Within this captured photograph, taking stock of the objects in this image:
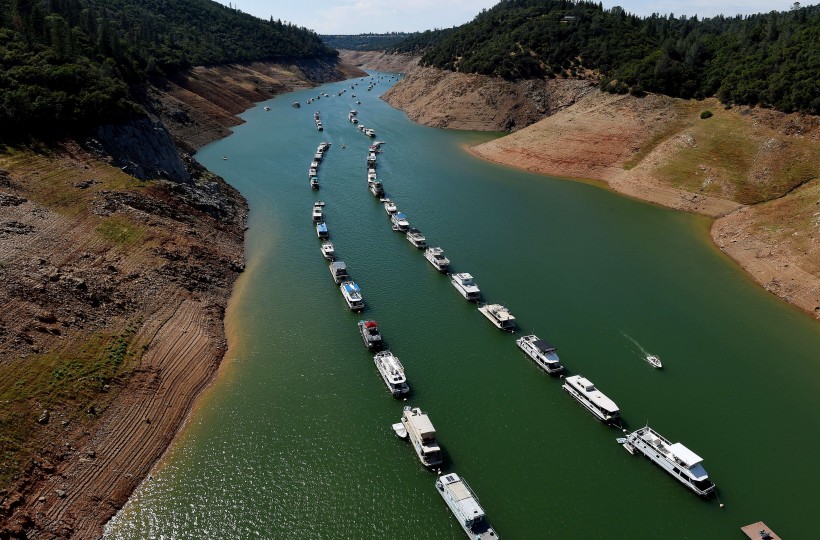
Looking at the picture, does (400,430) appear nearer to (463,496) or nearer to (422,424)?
(422,424)

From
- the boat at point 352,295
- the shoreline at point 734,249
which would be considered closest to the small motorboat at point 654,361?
the shoreline at point 734,249

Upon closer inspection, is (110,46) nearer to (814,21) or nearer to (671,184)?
(671,184)

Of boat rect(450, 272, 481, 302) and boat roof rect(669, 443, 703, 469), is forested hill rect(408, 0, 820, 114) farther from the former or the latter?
boat roof rect(669, 443, 703, 469)

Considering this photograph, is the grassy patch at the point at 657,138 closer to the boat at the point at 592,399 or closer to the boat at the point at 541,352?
the boat at the point at 541,352

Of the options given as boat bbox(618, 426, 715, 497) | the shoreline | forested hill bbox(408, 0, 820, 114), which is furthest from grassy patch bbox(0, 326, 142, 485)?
forested hill bbox(408, 0, 820, 114)

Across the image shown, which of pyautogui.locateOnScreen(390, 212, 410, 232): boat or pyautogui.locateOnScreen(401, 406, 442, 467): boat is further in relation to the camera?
pyautogui.locateOnScreen(390, 212, 410, 232): boat

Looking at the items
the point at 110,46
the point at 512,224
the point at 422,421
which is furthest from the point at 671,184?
the point at 110,46

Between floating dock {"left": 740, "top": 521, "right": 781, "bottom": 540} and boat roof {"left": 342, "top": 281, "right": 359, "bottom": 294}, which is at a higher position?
boat roof {"left": 342, "top": 281, "right": 359, "bottom": 294}

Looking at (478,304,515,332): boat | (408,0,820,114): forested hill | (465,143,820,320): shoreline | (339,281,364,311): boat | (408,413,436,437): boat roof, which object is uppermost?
(408,0,820,114): forested hill
